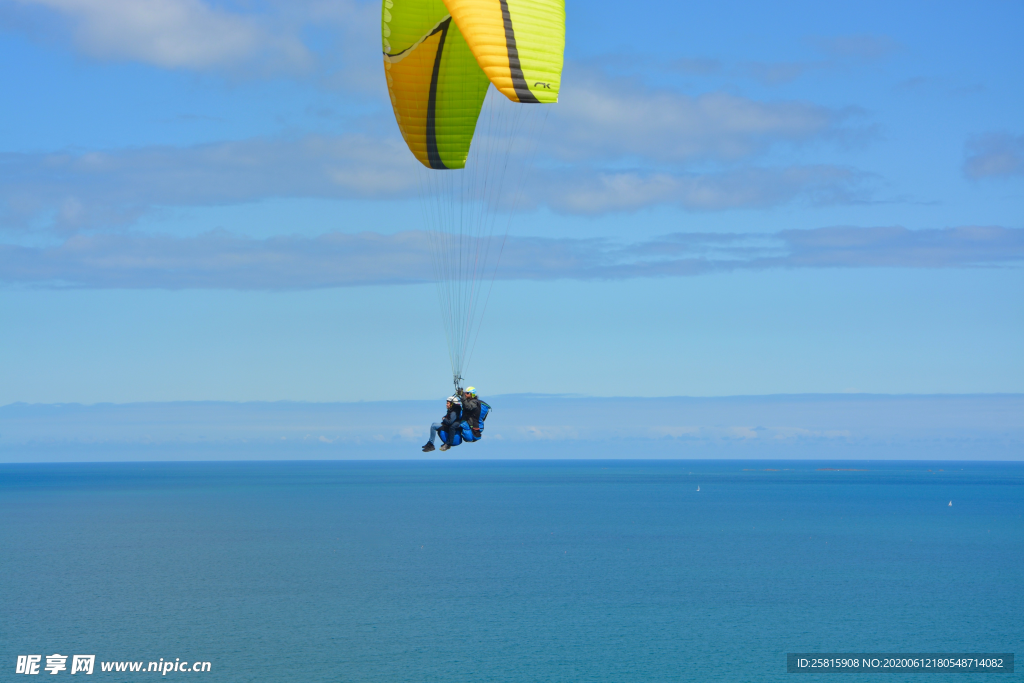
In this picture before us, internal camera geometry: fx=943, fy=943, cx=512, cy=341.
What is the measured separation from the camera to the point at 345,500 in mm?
155250

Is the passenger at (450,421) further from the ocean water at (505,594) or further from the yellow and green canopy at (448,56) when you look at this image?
the ocean water at (505,594)

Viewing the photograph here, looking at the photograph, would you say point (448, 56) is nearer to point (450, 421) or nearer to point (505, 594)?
point (450, 421)

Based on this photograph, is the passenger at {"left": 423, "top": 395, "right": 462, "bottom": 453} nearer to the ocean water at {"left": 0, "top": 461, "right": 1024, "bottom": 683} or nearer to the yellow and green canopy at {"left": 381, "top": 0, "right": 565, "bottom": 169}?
the yellow and green canopy at {"left": 381, "top": 0, "right": 565, "bottom": 169}

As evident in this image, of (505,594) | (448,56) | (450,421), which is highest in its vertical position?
(505,594)

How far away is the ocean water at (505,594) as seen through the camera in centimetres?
4375

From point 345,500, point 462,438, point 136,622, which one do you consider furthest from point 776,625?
point 345,500

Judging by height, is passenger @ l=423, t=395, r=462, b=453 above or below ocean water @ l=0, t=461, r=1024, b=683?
below

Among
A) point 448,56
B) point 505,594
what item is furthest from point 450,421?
point 505,594

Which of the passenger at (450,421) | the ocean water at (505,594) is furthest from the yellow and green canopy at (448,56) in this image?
the ocean water at (505,594)

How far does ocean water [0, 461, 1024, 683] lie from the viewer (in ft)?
144

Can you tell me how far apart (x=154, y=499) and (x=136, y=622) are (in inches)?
4535

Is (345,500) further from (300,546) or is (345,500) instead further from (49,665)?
(49,665)

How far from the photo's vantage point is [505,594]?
58469 mm

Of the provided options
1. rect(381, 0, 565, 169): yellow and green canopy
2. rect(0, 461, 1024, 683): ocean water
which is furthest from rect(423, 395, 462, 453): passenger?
rect(0, 461, 1024, 683): ocean water
